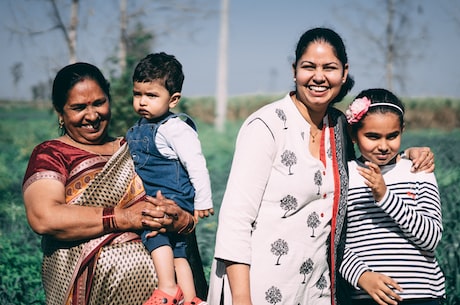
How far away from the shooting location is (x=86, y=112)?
8.61 feet

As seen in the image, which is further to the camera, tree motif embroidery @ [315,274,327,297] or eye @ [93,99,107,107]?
eye @ [93,99,107,107]

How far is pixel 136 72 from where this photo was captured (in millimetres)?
2873

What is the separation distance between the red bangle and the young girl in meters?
1.09

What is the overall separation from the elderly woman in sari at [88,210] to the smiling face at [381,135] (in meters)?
0.94

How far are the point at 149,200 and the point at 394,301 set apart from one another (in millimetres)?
1209

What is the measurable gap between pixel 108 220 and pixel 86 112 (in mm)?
530

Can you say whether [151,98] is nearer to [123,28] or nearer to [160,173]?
[160,173]

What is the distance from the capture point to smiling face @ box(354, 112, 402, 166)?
260 centimetres

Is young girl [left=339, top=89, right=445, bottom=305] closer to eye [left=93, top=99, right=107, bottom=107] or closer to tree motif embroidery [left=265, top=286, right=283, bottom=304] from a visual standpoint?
tree motif embroidery [left=265, top=286, right=283, bottom=304]

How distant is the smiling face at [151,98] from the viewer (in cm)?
283

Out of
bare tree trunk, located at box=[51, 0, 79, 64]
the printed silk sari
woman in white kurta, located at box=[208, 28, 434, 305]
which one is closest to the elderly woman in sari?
the printed silk sari

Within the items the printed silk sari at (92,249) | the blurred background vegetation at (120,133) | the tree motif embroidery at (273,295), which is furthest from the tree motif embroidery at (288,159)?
the blurred background vegetation at (120,133)

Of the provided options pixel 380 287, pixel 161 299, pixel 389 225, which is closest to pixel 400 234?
pixel 389 225

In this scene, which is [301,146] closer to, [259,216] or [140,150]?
[259,216]
